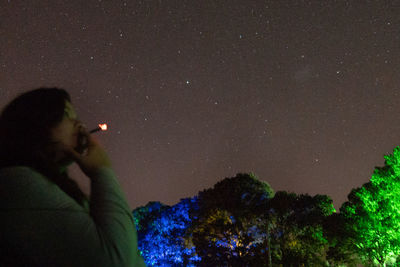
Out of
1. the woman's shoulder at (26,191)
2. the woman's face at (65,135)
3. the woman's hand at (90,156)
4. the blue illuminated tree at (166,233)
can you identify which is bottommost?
the woman's shoulder at (26,191)

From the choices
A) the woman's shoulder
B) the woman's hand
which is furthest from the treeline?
the woman's shoulder

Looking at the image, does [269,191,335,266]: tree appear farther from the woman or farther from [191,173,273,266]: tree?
the woman

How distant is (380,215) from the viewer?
20.8 metres

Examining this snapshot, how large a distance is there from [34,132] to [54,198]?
0.45 m

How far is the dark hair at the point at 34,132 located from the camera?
1.48m

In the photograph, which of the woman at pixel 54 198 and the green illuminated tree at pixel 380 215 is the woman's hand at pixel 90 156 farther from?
the green illuminated tree at pixel 380 215

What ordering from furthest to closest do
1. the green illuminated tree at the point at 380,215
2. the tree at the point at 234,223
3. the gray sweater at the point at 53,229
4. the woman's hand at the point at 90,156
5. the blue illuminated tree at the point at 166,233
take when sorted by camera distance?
the blue illuminated tree at the point at 166,233
the tree at the point at 234,223
the green illuminated tree at the point at 380,215
the woman's hand at the point at 90,156
the gray sweater at the point at 53,229

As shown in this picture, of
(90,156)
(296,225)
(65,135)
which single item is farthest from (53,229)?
(296,225)

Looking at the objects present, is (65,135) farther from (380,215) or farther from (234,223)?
(234,223)

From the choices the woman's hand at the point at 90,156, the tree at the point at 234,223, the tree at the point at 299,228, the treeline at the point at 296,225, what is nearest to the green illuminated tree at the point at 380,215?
the treeline at the point at 296,225

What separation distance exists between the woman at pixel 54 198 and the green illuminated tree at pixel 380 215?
74.0ft

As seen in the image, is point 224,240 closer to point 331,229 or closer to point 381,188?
point 331,229

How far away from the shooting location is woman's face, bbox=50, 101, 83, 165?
1554 millimetres

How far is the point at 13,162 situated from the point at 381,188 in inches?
913
